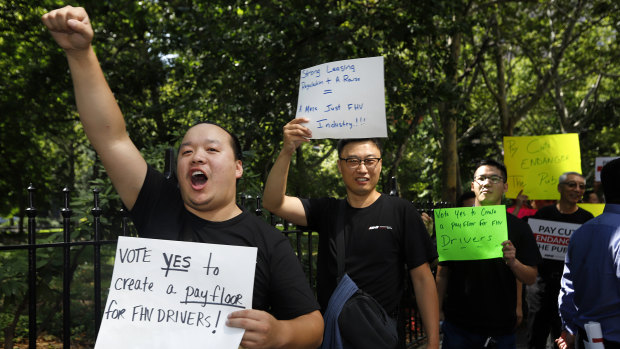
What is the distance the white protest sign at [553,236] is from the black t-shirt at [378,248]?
2.45 metres

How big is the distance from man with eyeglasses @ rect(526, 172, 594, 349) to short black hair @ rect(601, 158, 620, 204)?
7.56 feet

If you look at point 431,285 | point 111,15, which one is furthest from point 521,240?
point 111,15

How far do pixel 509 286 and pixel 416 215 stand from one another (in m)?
1.24

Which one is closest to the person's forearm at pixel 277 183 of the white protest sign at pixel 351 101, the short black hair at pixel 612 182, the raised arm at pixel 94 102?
the white protest sign at pixel 351 101

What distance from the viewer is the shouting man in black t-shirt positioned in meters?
1.66

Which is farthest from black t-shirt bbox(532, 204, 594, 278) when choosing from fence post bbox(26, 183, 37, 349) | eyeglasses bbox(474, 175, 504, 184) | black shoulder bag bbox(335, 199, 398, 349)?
fence post bbox(26, 183, 37, 349)

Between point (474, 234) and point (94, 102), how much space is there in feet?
8.44

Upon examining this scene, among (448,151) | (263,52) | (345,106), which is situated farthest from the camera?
(448,151)

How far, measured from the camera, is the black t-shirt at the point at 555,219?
4.79 m

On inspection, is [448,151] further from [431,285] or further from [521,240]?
[431,285]

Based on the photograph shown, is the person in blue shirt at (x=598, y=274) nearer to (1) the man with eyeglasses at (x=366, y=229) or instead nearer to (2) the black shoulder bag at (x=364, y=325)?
(1) the man with eyeglasses at (x=366, y=229)

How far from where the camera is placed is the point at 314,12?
7.87 metres

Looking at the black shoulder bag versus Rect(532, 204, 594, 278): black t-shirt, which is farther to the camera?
Rect(532, 204, 594, 278): black t-shirt

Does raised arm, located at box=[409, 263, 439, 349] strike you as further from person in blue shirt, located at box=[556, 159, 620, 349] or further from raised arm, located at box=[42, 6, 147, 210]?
raised arm, located at box=[42, 6, 147, 210]
